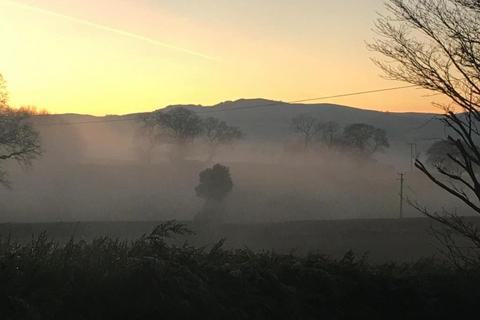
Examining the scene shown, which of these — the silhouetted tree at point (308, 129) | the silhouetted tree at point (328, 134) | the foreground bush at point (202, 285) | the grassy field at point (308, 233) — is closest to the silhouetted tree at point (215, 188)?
the grassy field at point (308, 233)

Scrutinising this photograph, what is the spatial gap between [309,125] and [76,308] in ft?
483

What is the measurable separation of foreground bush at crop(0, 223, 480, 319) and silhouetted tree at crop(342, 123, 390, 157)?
4377 inches

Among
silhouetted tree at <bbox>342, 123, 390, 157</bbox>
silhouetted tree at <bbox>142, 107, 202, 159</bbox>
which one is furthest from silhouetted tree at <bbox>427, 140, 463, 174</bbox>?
silhouetted tree at <bbox>142, 107, 202, 159</bbox>

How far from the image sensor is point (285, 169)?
10575 cm

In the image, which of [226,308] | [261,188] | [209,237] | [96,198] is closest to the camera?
[226,308]

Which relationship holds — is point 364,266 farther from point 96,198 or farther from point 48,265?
point 96,198

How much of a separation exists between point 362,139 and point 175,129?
38.0 metres

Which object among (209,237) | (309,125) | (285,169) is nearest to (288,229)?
(209,237)

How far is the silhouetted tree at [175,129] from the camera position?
344 ft

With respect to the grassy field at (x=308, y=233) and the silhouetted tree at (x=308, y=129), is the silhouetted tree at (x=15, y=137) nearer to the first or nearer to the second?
the grassy field at (x=308, y=233)

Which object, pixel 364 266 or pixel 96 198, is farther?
pixel 96 198

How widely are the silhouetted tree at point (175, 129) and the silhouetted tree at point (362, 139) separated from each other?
99.9 feet

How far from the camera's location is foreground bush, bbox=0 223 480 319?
5.11 m

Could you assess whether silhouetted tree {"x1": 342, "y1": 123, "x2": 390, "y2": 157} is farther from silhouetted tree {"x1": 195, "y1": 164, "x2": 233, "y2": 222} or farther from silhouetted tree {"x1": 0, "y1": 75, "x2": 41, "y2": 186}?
silhouetted tree {"x1": 0, "y1": 75, "x2": 41, "y2": 186}
